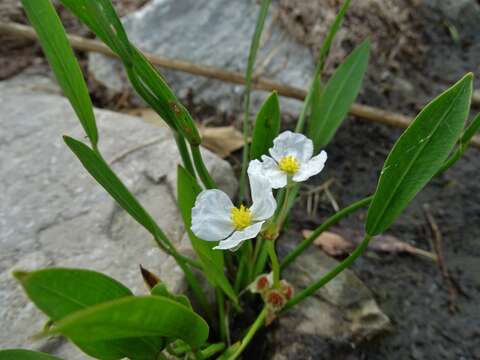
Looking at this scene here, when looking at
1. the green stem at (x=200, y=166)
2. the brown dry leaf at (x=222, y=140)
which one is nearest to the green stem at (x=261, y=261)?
the green stem at (x=200, y=166)

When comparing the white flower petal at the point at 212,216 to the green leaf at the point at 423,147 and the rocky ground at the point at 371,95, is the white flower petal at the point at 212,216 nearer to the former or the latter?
the green leaf at the point at 423,147

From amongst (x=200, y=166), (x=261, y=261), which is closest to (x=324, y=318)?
(x=261, y=261)

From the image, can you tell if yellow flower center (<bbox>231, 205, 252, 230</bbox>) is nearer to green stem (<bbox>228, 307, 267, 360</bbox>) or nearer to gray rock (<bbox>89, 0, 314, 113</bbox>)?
green stem (<bbox>228, 307, 267, 360</bbox>)

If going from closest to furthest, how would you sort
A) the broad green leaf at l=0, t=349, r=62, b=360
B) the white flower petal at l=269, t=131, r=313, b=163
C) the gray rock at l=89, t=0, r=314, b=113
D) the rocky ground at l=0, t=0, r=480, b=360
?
the broad green leaf at l=0, t=349, r=62, b=360
the white flower petal at l=269, t=131, r=313, b=163
the rocky ground at l=0, t=0, r=480, b=360
the gray rock at l=89, t=0, r=314, b=113

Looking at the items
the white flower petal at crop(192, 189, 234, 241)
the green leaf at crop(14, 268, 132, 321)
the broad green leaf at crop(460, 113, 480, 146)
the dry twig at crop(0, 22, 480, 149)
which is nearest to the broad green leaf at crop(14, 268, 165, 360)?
the green leaf at crop(14, 268, 132, 321)

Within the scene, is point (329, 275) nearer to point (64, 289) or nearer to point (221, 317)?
point (221, 317)

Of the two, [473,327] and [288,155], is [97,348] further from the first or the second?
[473,327]

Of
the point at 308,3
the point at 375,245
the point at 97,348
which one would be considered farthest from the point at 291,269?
the point at 308,3
